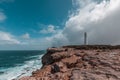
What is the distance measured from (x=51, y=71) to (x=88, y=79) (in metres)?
4.34

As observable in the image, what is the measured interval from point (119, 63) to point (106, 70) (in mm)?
1716

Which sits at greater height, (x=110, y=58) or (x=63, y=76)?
(x=110, y=58)

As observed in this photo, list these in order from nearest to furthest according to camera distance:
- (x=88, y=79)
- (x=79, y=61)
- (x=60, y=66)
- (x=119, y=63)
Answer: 1. (x=88, y=79)
2. (x=119, y=63)
3. (x=60, y=66)
4. (x=79, y=61)

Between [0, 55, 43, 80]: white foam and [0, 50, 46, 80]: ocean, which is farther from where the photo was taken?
[0, 50, 46, 80]: ocean

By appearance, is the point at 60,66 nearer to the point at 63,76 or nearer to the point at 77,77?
the point at 63,76

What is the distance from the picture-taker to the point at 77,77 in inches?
398

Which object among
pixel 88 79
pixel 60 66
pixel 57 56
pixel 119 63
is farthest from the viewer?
pixel 57 56

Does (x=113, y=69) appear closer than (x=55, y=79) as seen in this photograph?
No

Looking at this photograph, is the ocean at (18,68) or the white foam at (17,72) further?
Result: the ocean at (18,68)

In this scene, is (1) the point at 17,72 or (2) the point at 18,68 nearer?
(1) the point at 17,72

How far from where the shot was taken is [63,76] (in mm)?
10734

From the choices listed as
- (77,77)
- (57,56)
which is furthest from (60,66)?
(57,56)

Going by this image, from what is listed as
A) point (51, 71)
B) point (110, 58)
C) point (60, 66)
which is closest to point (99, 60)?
point (110, 58)

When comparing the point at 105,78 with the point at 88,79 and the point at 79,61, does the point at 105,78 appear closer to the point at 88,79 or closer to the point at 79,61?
the point at 88,79
